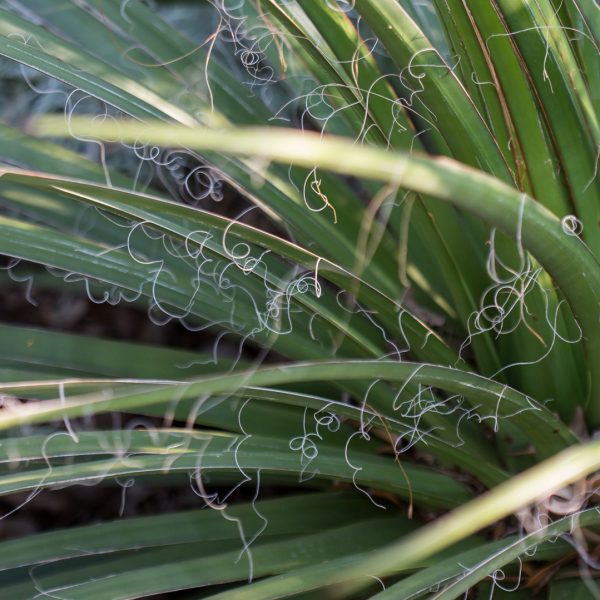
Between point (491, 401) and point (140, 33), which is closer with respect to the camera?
point (491, 401)

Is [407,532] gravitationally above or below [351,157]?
below

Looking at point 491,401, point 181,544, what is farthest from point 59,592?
point 491,401

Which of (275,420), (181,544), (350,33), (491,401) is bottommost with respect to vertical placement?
(181,544)

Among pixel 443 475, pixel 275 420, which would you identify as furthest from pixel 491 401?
pixel 275 420

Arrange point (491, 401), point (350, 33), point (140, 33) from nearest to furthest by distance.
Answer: point (491, 401) < point (350, 33) < point (140, 33)

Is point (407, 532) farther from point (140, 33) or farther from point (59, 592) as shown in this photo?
point (140, 33)

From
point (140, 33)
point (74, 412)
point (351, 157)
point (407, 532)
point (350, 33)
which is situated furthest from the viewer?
point (140, 33)

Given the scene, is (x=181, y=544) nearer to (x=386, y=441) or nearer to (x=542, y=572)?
(x=386, y=441)
